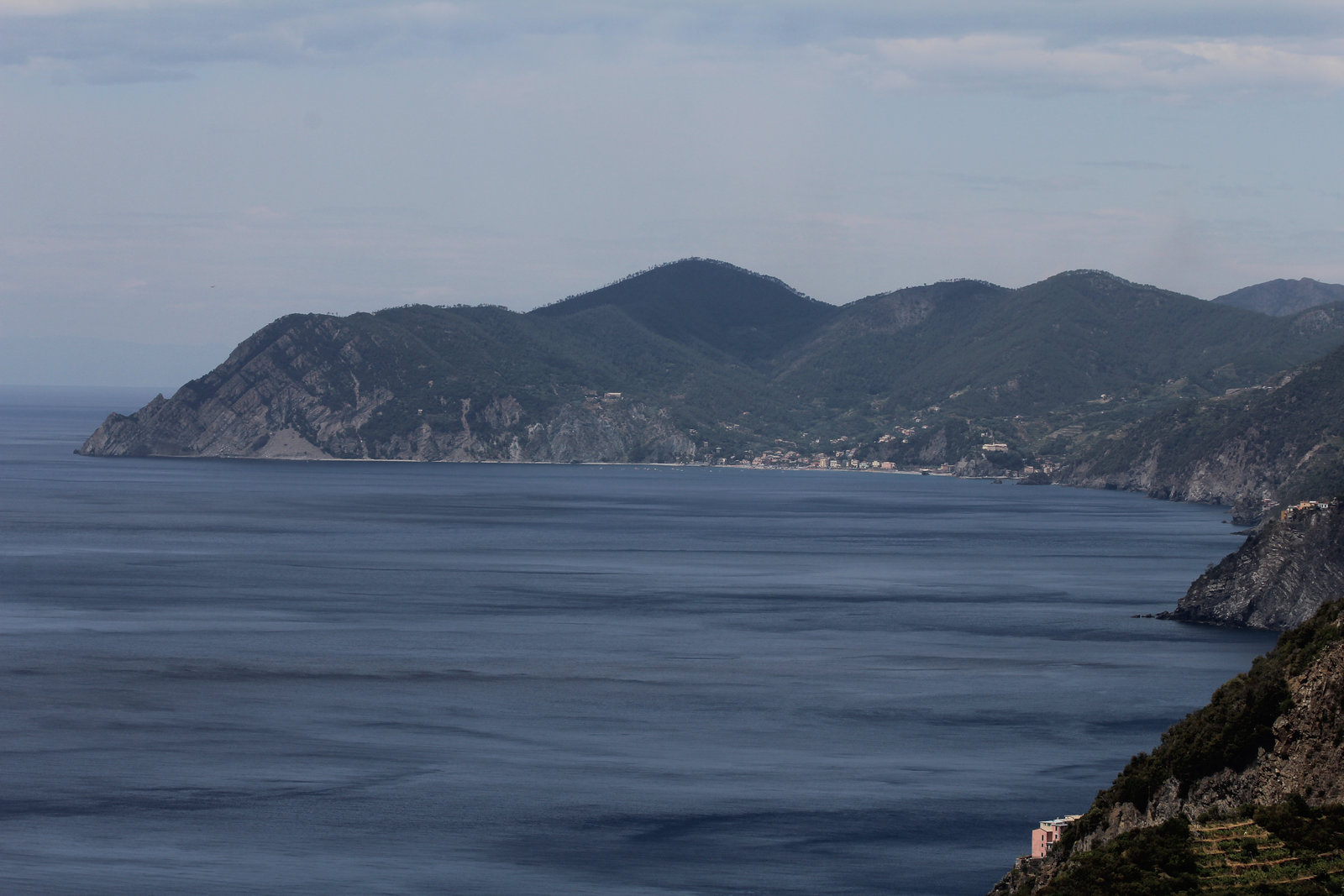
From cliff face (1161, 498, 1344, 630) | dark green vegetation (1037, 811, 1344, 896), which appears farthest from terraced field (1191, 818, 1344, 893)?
cliff face (1161, 498, 1344, 630)

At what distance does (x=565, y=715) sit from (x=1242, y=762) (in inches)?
1425

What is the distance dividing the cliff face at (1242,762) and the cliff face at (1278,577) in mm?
56595

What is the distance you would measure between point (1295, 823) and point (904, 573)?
317 ft

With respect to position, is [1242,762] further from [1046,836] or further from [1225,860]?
[1225,860]

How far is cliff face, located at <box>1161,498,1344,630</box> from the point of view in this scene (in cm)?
9869

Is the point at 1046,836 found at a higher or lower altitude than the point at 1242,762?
lower

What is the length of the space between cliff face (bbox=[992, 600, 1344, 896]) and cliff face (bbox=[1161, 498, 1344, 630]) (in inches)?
2228

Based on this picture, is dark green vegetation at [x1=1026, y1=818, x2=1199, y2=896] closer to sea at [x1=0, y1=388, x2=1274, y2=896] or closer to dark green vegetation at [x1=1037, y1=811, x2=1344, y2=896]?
dark green vegetation at [x1=1037, y1=811, x2=1344, y2=896]

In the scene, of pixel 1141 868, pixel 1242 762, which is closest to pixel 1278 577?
pixel 1242 762

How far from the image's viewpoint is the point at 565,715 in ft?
240

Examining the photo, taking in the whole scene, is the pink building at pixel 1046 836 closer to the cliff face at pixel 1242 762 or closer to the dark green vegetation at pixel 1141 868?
the cliff face at pixel 1242 762

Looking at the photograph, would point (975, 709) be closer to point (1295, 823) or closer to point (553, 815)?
point (553, 815)

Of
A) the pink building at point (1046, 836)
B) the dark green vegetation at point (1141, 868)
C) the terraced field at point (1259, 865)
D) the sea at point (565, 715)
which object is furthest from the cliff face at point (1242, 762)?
the sea at point (565, 715)

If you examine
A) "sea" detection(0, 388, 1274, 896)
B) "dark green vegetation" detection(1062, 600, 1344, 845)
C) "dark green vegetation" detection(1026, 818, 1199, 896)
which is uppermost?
"dark green vegetation" detection(1062, 600, 1344, 845)
